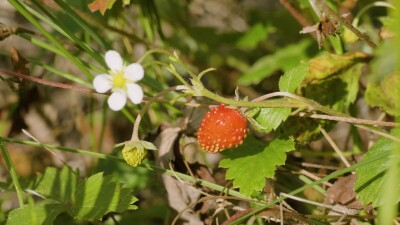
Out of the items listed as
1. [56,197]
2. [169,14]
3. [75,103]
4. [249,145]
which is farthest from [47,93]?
[249,145]

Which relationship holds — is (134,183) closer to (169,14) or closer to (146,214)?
(146,214)

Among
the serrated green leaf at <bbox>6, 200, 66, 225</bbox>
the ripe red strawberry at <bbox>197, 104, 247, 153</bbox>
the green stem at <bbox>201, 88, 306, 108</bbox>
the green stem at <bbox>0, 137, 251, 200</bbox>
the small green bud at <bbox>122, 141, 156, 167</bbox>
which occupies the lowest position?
the serrated green leaf at <bbox>6, 200, 66, 225</bbox>

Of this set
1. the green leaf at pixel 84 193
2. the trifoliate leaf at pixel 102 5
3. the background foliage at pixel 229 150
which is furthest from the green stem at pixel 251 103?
the trifoliate leaf at pixel 102 5

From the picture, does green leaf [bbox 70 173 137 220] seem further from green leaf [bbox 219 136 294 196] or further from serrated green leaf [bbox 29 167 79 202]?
green leaf [bbox 219 136 294 196]

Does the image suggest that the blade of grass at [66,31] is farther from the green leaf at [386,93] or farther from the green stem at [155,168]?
the green leaf at [386,93]

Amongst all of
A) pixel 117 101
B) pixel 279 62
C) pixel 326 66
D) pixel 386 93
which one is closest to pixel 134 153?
pixel 117 101

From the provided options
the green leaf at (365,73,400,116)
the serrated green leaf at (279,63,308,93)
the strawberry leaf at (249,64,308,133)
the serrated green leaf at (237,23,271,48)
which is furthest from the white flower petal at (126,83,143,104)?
the serrated green leaf at (237,23,271,48)
